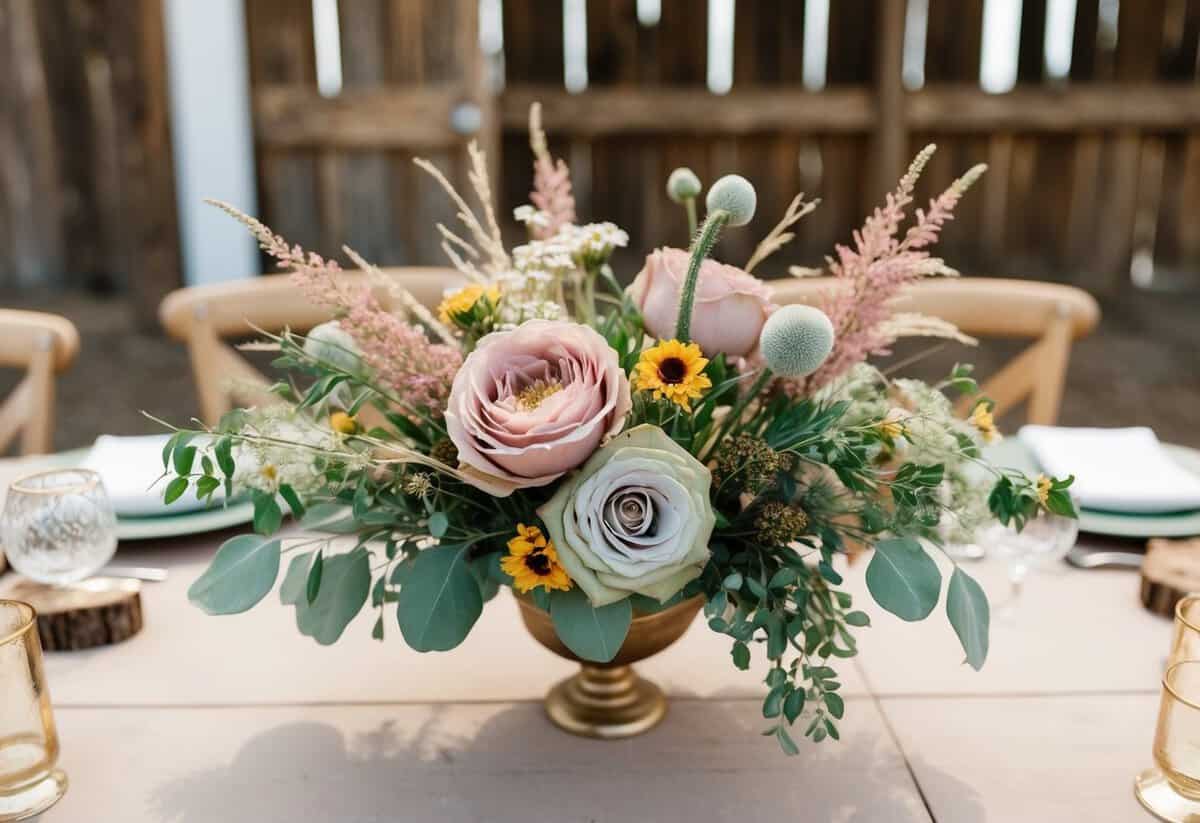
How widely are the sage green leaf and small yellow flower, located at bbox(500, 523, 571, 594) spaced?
0.14m

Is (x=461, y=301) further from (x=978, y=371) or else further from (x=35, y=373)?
(x=978, y=371)

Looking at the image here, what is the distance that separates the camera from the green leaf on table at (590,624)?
0.66 metres

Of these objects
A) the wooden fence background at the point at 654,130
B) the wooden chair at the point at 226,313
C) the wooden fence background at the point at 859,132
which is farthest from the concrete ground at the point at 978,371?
the wooden chair at the point at 226,313

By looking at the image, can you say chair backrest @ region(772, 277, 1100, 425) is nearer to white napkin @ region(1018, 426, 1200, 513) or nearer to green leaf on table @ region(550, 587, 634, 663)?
white napkin @ region(1018, 426, 1200, 513)

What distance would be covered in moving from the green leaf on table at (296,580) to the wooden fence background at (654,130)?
2.57 meters

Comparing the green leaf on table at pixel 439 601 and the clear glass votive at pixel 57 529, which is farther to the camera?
the clear glass votive at pixel 57 529

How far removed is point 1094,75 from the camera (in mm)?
3996

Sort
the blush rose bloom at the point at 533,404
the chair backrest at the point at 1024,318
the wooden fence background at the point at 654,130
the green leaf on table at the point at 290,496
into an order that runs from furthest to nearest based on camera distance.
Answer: the wooden fence background at the point at 654,130 → the chair backrest at the point at 1024,318 → the green leaf on table at the point at 290,496 → the blush rose bloom at the point at 533,404

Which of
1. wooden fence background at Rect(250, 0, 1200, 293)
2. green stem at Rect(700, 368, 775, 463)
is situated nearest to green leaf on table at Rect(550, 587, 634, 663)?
green stem at Rect(700, 368, 775, 463)

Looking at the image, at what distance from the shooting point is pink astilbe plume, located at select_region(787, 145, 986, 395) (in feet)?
2.26

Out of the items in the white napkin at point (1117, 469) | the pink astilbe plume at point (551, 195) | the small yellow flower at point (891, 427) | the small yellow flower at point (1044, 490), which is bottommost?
the white napkin at point (1117, 469)

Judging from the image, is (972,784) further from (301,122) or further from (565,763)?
(301,122)

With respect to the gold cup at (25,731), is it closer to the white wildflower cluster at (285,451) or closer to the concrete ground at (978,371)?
the white wildflower cluster at (285,451)

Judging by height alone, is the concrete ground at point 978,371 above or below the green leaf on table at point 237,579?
below
